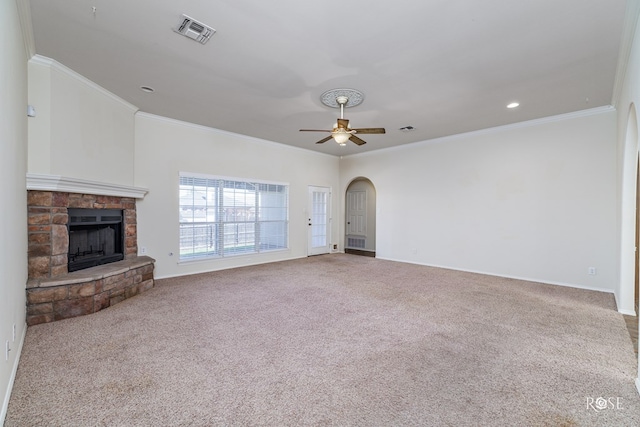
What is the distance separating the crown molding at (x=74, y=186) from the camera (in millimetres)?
3079

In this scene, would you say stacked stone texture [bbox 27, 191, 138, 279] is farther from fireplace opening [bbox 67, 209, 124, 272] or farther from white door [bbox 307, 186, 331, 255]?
white door [bbox 307, 186, 331, 255]

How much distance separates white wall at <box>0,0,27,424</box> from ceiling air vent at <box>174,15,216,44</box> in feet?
3.61

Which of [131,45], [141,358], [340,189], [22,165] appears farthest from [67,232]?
[340,189]

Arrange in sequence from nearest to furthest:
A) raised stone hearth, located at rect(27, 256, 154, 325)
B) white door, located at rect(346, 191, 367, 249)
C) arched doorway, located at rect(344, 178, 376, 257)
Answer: raised stone hearth, located at rect(27, 256, 154, 325) < arched doorway, located at rect(344, 178, 376, 257) < white door, located at rect(346, 191, 367, 249)

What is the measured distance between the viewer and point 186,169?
5.41 meters

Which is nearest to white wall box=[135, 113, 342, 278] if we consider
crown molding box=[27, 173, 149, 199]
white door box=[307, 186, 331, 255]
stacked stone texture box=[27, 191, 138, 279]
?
white door box=[307, 186, 331, 255]

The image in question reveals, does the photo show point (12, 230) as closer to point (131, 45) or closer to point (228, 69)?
point (131, 45)

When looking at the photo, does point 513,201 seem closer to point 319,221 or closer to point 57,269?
point 319,221

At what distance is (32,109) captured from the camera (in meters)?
3.13

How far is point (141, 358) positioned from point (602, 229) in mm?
6358

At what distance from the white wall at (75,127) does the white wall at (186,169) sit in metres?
0.44

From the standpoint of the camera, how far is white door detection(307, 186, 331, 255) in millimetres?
7664

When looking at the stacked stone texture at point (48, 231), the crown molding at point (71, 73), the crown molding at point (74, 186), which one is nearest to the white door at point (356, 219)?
the crown molding at point (74, 186)

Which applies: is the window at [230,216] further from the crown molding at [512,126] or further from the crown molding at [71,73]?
the crown molding at [512,126]
